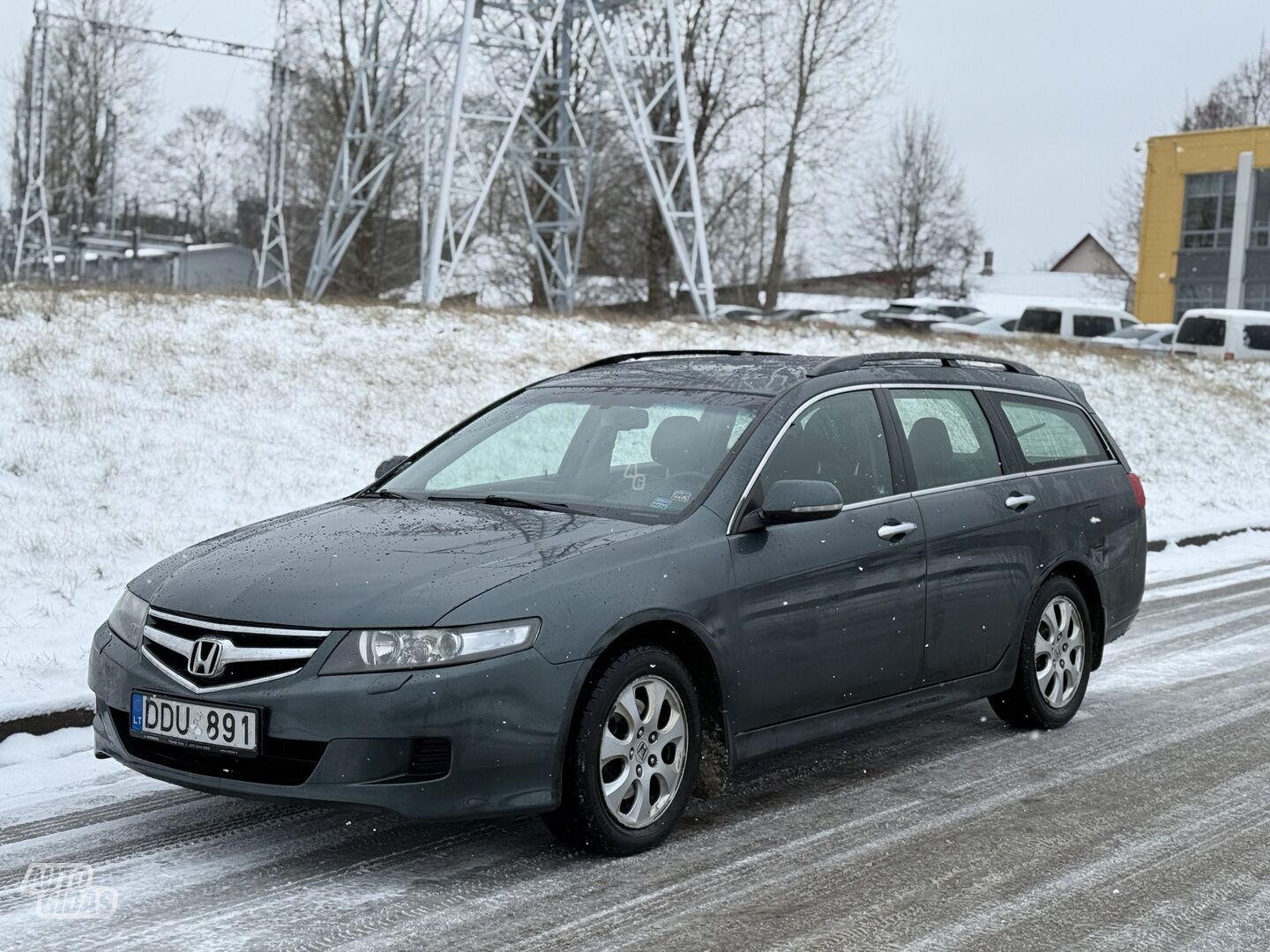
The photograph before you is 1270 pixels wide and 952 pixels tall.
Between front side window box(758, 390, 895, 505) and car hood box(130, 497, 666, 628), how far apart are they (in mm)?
805

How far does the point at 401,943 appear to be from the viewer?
411 cm

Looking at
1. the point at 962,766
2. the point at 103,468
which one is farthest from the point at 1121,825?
the point at 103,468

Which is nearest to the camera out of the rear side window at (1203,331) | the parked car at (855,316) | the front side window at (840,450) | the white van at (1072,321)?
the front side window at (840,450)

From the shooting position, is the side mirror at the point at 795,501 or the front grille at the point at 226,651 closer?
the front grille at the point at 226,651

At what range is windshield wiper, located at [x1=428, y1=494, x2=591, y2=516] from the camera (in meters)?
5.46

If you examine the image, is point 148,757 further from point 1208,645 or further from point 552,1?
point 552,1

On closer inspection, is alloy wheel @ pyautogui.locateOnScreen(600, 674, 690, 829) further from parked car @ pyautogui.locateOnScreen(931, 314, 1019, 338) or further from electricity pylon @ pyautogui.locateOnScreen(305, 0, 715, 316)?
parked car @ pyautogui.locateOnScreen(931, 314, 1019, 338)

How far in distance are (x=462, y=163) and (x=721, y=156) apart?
701 cm

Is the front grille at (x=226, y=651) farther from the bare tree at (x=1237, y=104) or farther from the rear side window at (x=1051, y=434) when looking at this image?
the bare tree at (x=1237, y=104)

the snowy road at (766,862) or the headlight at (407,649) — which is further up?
the headlight at (407,649)

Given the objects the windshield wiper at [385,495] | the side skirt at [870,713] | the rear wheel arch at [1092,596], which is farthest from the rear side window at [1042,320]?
the windshield wiper at [385,495]

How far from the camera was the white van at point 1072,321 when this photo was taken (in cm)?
3728

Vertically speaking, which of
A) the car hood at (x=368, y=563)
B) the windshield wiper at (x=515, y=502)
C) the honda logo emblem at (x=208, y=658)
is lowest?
the honda logo emblem at (x=208, y=658)

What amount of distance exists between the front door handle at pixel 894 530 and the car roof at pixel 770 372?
614 millimetres
